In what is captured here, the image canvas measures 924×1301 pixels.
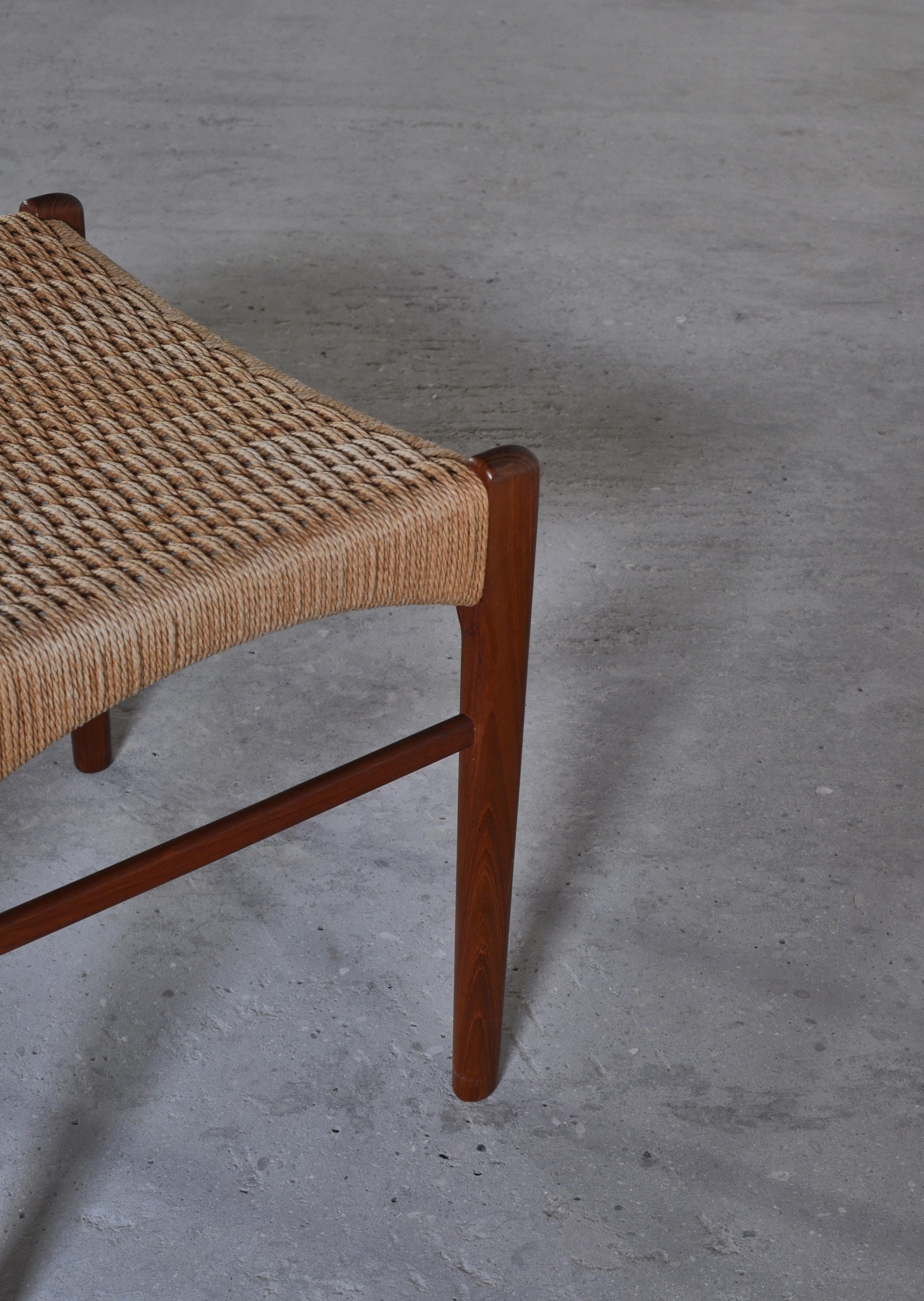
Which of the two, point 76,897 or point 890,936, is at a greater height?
point 76,897

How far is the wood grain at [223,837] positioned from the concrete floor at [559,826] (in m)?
0.26

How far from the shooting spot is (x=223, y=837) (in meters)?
0.71

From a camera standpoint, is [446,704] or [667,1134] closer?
[667,1134]

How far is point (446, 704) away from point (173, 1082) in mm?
446

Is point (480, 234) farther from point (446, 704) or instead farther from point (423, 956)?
point (423, 956)

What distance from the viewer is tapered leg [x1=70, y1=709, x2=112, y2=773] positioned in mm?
1134

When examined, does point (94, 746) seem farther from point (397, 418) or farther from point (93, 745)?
point (397, 418)

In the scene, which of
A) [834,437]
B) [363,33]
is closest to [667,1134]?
[834,437]

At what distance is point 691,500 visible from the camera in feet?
5.08

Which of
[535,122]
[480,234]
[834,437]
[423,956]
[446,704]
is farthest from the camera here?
[535,122]

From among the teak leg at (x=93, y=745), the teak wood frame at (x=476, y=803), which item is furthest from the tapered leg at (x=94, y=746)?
the teak wood frame at (x=476, y=803)

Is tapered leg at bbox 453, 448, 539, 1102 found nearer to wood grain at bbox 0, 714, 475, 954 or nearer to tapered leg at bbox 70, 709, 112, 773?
wood grain at bbox 0, 714, 475, 954

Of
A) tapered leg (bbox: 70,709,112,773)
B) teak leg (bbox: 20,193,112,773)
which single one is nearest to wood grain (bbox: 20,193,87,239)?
teak leg (bbox: 20,193,112,773)

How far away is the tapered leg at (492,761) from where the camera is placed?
74cm
